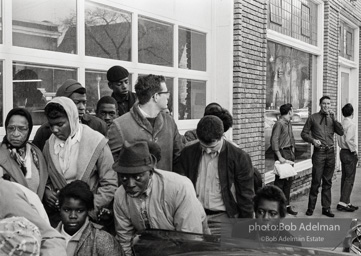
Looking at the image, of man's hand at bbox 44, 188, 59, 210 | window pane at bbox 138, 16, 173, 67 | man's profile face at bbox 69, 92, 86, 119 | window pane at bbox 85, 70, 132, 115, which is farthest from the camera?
window pane at bbox 138, 16, 173, 67

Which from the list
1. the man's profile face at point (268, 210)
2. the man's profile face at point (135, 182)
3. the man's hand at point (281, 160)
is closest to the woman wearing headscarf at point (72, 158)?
the man's profile face at point (135, 182)

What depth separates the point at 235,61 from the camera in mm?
7898

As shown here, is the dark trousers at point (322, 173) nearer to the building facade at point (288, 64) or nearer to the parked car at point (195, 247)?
the building facade at point (288, 64)

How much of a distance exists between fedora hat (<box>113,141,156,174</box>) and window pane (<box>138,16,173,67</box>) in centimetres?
348

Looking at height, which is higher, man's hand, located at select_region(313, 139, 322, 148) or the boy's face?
man's hand, located at select_region(313, 139, 322, 148)

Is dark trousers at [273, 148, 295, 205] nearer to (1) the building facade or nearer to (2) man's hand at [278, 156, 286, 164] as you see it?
(2) man's hand at [278, 156, 286, 164]

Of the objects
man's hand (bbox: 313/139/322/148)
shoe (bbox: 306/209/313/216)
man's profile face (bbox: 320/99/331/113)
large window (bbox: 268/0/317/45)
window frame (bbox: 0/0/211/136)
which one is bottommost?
shoe (bbox: 306/209/313/216)

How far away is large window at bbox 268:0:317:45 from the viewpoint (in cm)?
945

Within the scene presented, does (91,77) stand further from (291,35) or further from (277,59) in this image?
(291,35)

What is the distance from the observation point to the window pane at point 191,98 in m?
7.55

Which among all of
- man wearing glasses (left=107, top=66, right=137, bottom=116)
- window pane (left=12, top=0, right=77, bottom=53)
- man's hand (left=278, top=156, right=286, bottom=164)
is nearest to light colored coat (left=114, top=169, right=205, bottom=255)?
man wearing glasses (left=107, top=66, right=137, bottom=116)

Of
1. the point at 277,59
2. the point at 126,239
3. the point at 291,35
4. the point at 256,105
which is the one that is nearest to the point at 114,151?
the point at 126,239

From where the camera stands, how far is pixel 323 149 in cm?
877

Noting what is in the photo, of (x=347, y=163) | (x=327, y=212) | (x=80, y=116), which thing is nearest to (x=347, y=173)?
(x=347, y=163)
